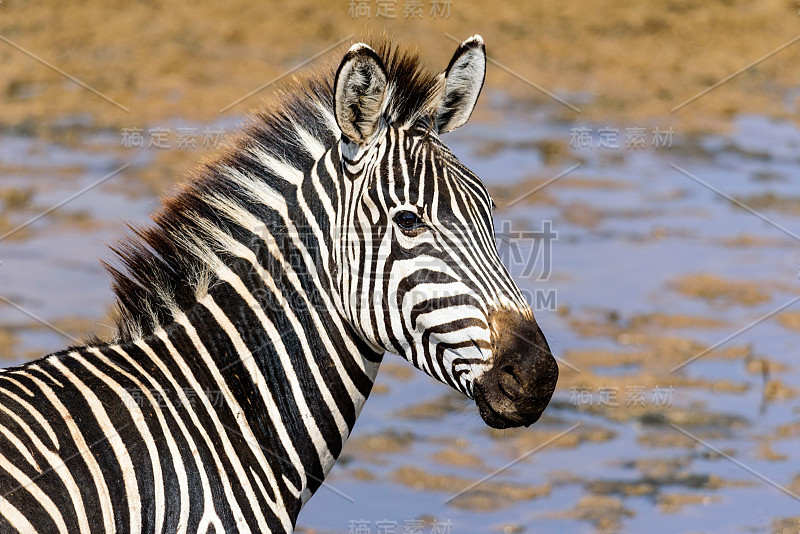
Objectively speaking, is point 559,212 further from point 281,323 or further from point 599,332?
point 281,323

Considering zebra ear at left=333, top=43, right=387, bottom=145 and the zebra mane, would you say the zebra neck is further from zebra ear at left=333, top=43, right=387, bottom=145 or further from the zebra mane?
zebra ear at left=333, top=43, right=387, bottom=145

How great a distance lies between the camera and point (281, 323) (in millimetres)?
4133

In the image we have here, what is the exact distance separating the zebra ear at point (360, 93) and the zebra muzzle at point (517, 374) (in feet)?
3.25

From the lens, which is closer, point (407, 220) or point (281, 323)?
point (407, 220)

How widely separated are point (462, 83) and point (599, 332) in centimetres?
689

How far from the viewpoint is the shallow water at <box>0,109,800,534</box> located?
808cm

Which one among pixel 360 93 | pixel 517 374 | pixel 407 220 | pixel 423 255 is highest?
pixel 360 93

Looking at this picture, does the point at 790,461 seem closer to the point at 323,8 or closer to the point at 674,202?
the point at 674,202

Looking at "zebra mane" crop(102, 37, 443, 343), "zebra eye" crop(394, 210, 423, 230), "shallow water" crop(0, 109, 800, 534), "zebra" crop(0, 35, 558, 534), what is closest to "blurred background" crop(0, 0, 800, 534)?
"shallow water" crop(0, 109, 800, 534)

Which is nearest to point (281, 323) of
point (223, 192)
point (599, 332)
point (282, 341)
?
point (282, 341)

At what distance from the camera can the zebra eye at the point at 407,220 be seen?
3895mm

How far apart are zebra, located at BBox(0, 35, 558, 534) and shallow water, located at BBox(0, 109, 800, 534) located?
3.11 feet

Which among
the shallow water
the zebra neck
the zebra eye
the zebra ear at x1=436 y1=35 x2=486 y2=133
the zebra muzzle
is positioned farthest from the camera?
the shallow water

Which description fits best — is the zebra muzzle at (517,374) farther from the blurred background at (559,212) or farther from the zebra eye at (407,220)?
the blurred background at (559,212)
